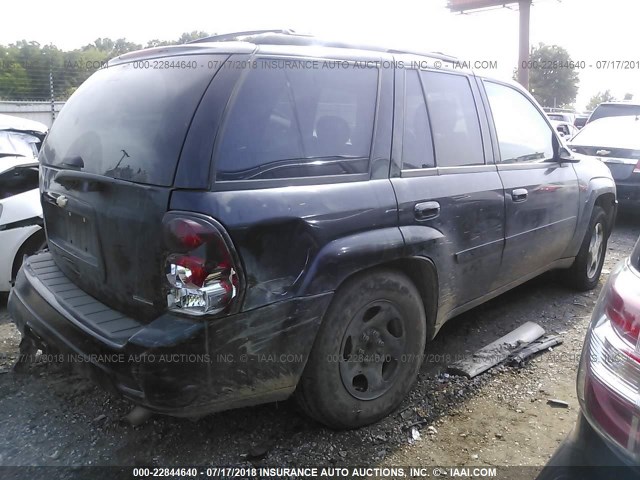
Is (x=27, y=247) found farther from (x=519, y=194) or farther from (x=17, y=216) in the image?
(x=519, y=194)

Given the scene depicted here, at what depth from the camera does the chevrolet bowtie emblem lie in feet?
8.59

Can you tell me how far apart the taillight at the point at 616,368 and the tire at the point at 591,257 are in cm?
330

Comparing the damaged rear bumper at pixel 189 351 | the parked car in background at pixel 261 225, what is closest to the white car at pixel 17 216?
the parked car in background at pixel 261 225

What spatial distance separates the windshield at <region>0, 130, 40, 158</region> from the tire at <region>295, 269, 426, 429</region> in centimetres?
401

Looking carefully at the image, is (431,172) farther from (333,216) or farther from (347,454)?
(347,454)

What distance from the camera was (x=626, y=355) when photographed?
4.84ft

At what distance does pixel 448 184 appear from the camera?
301 centimetres

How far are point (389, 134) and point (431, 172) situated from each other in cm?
38

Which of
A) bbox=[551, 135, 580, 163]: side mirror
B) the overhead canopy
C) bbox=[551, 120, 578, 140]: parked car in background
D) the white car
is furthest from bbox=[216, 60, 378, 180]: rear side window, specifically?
the overhead canopy

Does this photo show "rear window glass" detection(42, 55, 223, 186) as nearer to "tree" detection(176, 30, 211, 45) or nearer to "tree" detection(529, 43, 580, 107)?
"tree" detection(176, 30, 211, 45)

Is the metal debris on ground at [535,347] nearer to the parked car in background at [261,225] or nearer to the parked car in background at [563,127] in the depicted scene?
the parked car in background at [261,225]

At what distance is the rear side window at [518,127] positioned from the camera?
12.0ft

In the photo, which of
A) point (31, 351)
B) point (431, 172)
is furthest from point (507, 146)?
point (31, 351)

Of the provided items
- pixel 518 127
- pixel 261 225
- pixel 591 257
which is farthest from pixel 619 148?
pixel 261 225
